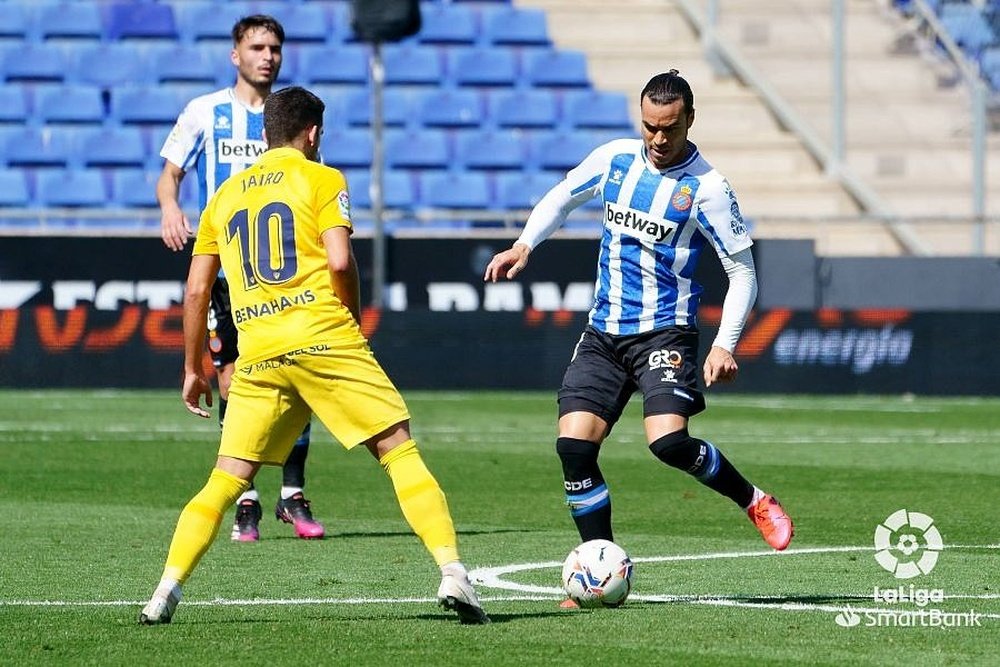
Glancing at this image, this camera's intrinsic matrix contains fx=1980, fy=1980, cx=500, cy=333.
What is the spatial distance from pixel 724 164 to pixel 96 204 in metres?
7.45

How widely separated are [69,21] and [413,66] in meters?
4.16

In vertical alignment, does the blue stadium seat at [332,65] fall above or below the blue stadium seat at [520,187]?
above

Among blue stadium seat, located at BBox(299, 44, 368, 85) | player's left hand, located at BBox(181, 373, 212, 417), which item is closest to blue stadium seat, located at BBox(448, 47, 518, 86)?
blue stadium seat, located at BBox(299, 44, 368, 85)

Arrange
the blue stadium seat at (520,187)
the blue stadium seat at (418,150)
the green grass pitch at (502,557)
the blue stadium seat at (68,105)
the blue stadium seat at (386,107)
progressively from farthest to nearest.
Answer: the blue stadium seat at (386,107) → the blue stadium seat at (418,150) → the blue stadium seat at (68,105) → the blue stadium seat at (520,187) → the green grass pitch at (502,557)

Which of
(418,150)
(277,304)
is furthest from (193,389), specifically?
(418,150)

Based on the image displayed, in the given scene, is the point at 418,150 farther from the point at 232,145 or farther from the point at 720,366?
the point at 720,366

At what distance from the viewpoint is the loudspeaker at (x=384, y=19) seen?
1946cm

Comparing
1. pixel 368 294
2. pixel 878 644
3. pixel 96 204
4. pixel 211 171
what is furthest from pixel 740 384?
pixel 878 644

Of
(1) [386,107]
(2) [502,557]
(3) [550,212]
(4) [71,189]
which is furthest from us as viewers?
(1) [386,107]

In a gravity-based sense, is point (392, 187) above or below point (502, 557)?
below

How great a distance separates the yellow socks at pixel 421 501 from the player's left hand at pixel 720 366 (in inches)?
45.6

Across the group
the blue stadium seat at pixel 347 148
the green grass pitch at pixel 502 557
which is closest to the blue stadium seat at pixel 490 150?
the blue stadium seat at pixel 347 148

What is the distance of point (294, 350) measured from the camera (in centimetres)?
642

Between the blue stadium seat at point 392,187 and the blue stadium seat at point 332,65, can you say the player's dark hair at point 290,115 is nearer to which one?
the blue stadium seat at point 392,187
